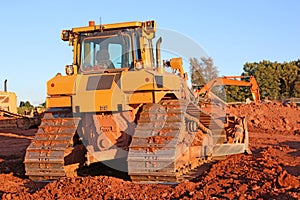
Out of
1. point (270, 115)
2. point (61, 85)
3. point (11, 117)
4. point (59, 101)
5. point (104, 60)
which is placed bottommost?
point (270, 115)

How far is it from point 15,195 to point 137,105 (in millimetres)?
2935

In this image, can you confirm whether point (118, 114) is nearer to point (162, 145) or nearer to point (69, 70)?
point (162, 145)

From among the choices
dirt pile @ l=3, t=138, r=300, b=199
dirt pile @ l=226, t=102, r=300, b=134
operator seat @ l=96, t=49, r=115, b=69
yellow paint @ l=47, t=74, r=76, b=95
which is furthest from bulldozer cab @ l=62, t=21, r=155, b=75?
dirt pile @ l=226, t=102, r=300, b=134

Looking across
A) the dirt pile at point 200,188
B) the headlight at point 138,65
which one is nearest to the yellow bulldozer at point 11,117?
the headlight at point 138,65

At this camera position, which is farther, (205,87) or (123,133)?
(205,87)

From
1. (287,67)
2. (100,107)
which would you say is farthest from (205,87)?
(287,67)

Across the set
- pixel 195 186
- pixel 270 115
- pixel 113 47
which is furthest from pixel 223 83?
pixel 195 186

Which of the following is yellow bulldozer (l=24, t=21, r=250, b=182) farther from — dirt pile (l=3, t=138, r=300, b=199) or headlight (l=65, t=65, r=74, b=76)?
dirt pile (l=3, t=138, r=300, b=199)

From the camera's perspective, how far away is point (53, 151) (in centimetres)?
877

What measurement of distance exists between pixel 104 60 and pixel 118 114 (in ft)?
4.89

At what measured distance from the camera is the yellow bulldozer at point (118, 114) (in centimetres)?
811

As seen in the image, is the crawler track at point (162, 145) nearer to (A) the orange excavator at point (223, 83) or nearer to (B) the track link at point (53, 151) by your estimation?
(B) the track link at point (53, 151)

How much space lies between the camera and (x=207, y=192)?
6910 millimetres

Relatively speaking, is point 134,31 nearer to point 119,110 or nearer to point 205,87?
point 119,110
